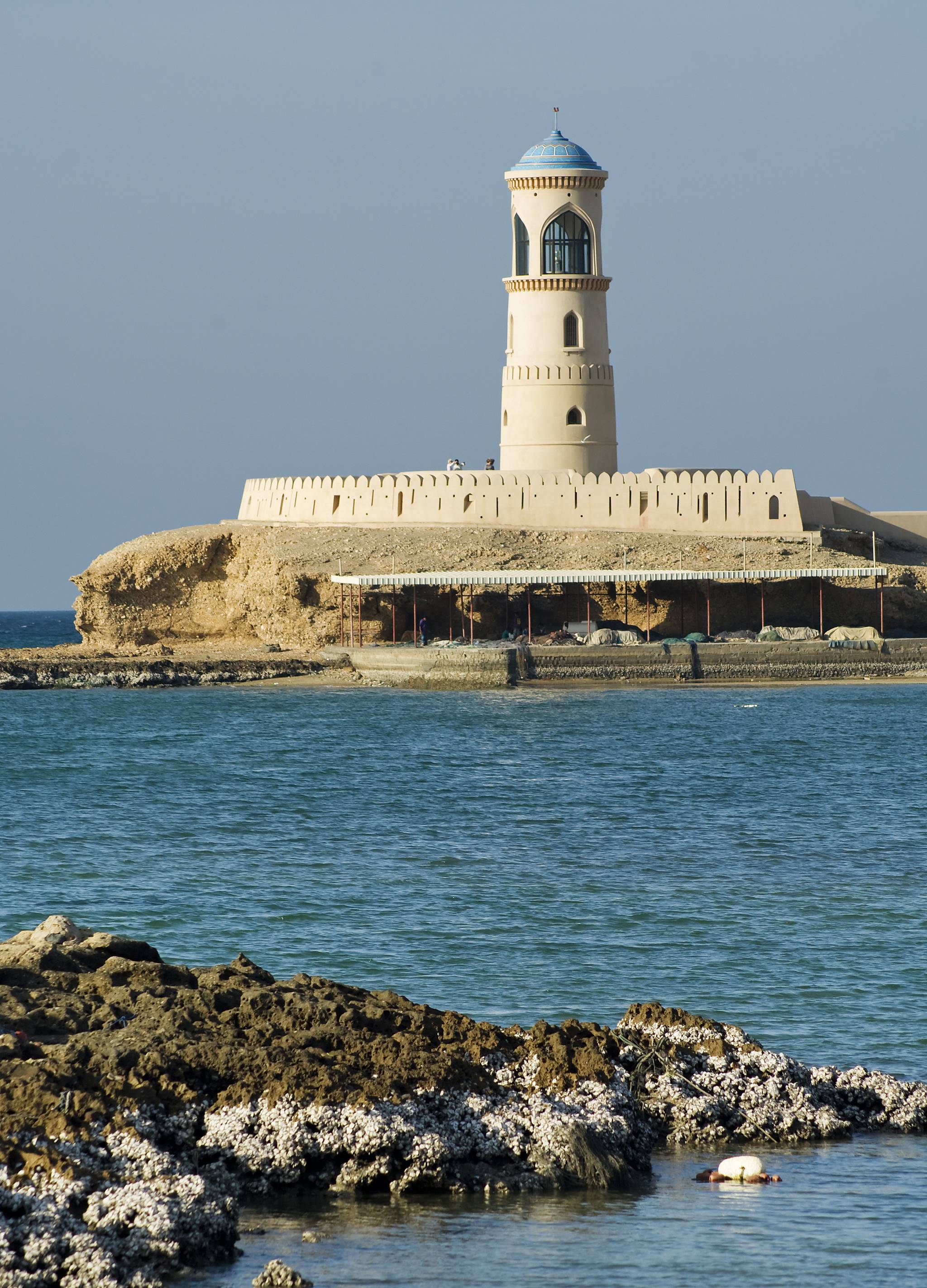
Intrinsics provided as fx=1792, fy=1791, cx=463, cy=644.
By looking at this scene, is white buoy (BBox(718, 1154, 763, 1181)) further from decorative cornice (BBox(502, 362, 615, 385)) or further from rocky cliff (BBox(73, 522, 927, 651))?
decorative cornice (BBox(502, 362, 615, 385))

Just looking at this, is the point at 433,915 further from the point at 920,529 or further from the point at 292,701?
the point at 920,529

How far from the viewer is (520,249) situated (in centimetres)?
5091

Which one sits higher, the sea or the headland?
the headland

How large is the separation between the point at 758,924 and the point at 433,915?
2783mm

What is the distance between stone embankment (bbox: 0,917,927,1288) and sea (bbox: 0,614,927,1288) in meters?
0.21

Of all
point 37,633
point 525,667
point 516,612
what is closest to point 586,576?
point 525,667

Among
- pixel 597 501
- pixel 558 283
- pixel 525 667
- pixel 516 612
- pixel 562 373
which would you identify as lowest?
pixel 525 667

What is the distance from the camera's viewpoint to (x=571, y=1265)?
7793 mm

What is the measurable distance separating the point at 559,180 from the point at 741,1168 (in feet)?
143

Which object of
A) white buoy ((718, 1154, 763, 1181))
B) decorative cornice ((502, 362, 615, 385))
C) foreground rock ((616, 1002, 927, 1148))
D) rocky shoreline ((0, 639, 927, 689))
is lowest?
white buoy ((718, 1154, 763, 1181))

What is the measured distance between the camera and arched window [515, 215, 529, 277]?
5062cm

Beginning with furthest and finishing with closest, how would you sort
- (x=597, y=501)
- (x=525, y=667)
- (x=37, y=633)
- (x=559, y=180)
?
(x=37, y=633) < (x=559, y=180) < (x=597, y=501) < (x=525, y=667)

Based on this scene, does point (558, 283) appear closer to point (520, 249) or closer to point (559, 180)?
point (520, 249)

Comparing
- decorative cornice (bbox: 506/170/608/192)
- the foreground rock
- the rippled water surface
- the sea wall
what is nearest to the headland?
the sea wall
